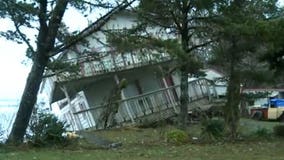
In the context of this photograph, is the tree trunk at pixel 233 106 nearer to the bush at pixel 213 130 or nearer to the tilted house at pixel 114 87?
the bush at pixel 213 130

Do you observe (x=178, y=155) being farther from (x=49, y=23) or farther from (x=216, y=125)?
(x=49, y=23)

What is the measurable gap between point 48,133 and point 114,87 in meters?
12.9

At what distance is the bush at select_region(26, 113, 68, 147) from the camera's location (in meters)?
16.5

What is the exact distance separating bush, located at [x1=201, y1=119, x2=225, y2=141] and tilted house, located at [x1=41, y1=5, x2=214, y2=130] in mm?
4665

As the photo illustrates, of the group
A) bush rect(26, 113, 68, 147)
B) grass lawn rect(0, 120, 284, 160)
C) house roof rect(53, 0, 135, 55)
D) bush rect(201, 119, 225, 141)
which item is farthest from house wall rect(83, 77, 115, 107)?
grass lawn rect(0, 120, 284, 160)

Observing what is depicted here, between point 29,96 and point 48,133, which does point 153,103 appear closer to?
point 29,96

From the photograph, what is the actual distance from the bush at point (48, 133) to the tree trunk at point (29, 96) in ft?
5.74

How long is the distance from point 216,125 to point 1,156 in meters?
7.58

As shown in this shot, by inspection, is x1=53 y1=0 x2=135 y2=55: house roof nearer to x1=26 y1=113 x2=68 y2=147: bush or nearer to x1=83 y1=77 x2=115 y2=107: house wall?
x1=26 y1=113 x2=68 y2=147: bush

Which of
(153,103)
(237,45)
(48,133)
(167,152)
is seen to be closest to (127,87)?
(153,103)

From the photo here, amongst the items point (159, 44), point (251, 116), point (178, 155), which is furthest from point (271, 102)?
point (178, 155)

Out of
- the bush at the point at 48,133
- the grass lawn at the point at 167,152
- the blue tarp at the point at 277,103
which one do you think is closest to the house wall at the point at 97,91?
the blue tarp at the point at 277,103

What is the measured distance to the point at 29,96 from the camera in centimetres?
1956

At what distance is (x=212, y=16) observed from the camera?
67.6ft
